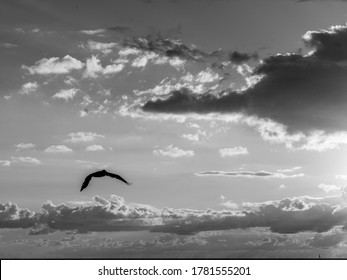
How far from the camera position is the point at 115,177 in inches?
1881
